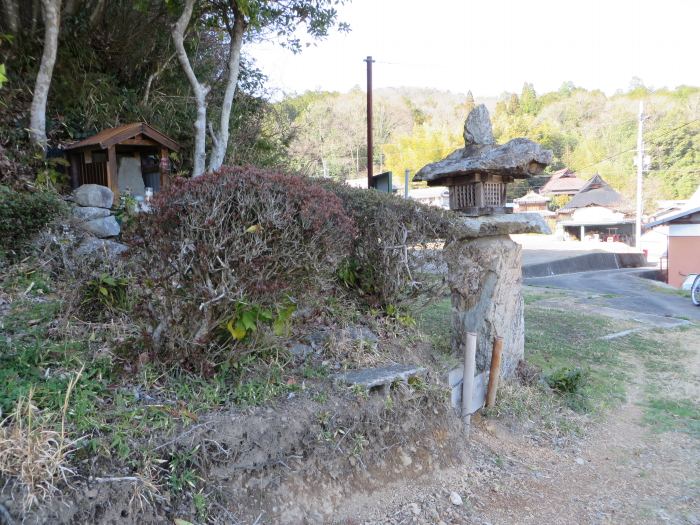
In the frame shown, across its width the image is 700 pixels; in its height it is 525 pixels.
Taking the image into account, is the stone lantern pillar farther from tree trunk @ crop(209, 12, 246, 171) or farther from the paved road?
the paved road

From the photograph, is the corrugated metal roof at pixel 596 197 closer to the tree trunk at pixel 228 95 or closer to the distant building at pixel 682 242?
the distant building at pixel 682 242

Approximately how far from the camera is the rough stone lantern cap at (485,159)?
5.15 metres

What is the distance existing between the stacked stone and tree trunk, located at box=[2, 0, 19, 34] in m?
3.54

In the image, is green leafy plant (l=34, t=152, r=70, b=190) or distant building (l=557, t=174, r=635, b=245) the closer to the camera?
green leafy plant (l=34, t=152, r=70, b=190)

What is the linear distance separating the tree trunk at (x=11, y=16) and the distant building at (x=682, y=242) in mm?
21825

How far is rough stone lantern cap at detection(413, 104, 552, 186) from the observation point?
5155mm

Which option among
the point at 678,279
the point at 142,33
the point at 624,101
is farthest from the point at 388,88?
the point at 142,33

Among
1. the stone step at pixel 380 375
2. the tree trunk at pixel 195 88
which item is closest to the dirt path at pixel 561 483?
the stone step at pixel 380 375

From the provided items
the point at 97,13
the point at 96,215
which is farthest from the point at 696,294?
the point at 97,13

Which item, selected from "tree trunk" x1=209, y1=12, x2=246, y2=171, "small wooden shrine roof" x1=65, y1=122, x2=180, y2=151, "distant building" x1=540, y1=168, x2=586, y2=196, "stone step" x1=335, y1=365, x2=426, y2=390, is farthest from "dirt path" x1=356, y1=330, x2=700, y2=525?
"distant building" x1=540, y1=168, x2=586, y2=196

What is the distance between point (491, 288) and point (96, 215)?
18.1 feet

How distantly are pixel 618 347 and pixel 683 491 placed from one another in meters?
4.17

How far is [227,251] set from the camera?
2678 mm

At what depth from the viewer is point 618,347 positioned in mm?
7598
